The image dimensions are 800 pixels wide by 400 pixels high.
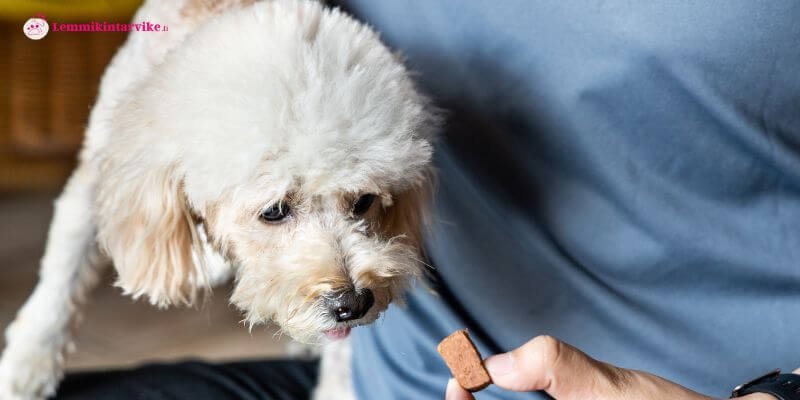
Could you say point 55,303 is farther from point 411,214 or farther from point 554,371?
point 554,371

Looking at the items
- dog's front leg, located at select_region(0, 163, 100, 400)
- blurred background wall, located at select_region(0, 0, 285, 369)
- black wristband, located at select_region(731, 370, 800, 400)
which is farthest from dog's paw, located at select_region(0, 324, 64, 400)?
black wristband, located at select_region(731, 370, 800, 400)

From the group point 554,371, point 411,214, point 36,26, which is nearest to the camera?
point 554,371

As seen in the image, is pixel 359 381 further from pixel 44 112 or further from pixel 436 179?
pixel 44 112

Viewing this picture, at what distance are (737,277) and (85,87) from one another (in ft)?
3.32

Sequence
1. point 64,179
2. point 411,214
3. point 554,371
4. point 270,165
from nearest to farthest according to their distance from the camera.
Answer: point 554,371, point 270,165, point 411,214, point 64,179

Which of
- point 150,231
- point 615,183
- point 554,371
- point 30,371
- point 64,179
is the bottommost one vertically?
point 30,371

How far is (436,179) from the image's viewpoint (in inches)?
30.5

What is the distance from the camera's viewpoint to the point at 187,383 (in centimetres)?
81

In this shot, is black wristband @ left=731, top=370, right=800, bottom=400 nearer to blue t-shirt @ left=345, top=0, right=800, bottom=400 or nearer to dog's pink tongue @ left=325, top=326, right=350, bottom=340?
blue t-shirt @ left=345, top=0, right=800, bottom=400

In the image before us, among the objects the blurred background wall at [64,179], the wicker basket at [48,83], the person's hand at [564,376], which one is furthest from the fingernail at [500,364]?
the wicker basket at [48,83]

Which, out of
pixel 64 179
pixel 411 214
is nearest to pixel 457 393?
pixel 411 214

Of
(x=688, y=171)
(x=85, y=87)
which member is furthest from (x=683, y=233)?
(x=85, y=87)

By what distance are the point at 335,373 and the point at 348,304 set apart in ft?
0.87

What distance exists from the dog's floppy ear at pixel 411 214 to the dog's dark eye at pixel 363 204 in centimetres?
2
